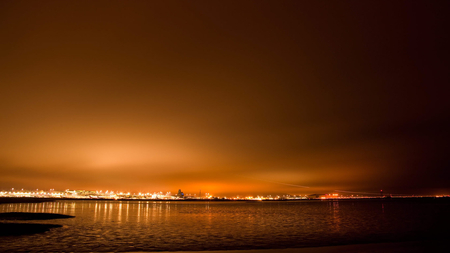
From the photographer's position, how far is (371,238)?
28.3 metres

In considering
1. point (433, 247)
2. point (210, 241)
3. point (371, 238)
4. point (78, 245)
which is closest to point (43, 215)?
point (78, 245)

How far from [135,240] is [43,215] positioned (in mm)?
33867

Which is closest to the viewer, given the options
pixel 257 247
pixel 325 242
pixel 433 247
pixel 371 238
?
pixel 433 247

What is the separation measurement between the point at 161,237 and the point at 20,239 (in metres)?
13.1

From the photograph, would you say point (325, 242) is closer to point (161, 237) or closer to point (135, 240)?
point (161, 237)

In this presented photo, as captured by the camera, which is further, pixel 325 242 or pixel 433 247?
pixel 325 242

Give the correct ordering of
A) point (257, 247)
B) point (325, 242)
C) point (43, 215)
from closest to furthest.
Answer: point (257, 247) < point (325, 242) < point (43, 215)

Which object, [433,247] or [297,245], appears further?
[297,245]

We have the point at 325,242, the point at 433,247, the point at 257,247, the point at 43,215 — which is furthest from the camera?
the point at 43,215

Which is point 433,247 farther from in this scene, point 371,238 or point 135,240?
point 135,240

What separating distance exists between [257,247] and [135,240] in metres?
11.7

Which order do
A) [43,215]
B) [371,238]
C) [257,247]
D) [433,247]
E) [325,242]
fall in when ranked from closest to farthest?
1. [433,247]
2. [257,247]
3. [325,242]
4. [371,238]
5. [43,215]

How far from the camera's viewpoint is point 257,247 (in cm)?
2355

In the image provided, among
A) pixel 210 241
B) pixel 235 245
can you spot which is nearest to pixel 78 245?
pixel 210 241
